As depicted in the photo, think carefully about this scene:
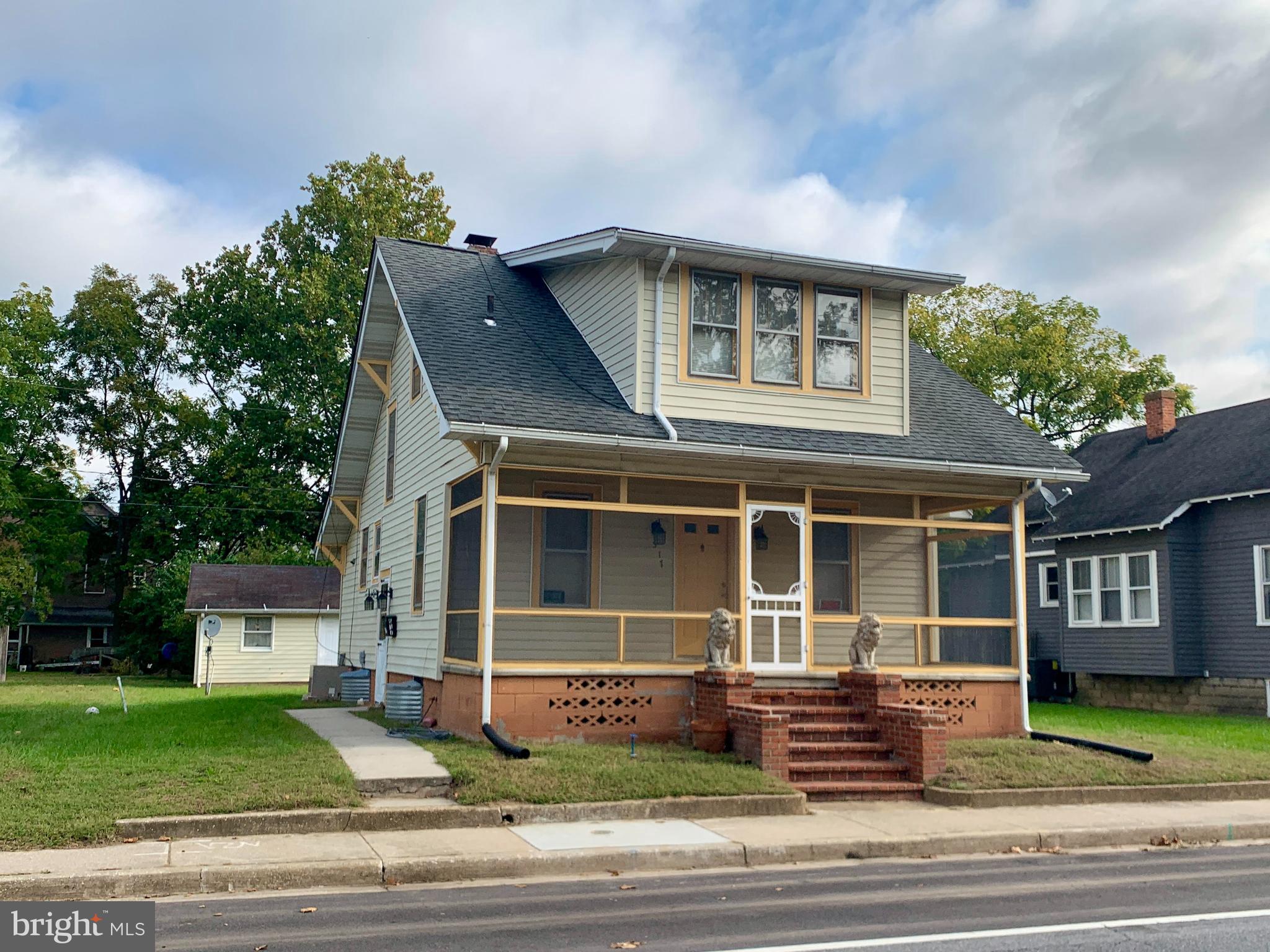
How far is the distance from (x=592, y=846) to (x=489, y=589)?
443cm

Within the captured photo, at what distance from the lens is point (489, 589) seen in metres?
12.8

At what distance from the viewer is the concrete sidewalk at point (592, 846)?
7711 mm

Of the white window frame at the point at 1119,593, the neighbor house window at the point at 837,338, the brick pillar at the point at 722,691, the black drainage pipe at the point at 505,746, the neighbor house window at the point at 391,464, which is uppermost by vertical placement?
the neighbor house window at the point at 837,338

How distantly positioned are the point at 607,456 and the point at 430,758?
410 centimetres

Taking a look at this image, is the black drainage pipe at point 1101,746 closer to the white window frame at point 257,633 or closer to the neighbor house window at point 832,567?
the neighbor house window at point 832,567

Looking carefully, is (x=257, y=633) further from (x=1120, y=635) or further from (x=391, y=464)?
(x=1120, y=635)

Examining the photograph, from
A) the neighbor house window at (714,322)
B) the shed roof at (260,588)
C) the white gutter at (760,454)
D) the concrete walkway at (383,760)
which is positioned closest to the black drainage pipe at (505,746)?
the concrete walkway at (383,760)

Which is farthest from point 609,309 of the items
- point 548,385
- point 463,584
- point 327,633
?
point 327,633

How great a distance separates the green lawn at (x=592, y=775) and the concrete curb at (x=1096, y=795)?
72.0 inches

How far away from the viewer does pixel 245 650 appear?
1367 inches

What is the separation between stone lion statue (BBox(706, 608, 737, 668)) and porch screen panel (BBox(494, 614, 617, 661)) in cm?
188

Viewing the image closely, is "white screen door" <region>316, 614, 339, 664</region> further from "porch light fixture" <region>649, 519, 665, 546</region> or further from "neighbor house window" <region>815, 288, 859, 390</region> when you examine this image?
"neighbor house window" <region>815, 288, 859, 390</region>

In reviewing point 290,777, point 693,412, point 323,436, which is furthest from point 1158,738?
point 323,436

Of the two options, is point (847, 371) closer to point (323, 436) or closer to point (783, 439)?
point (783, 439)
